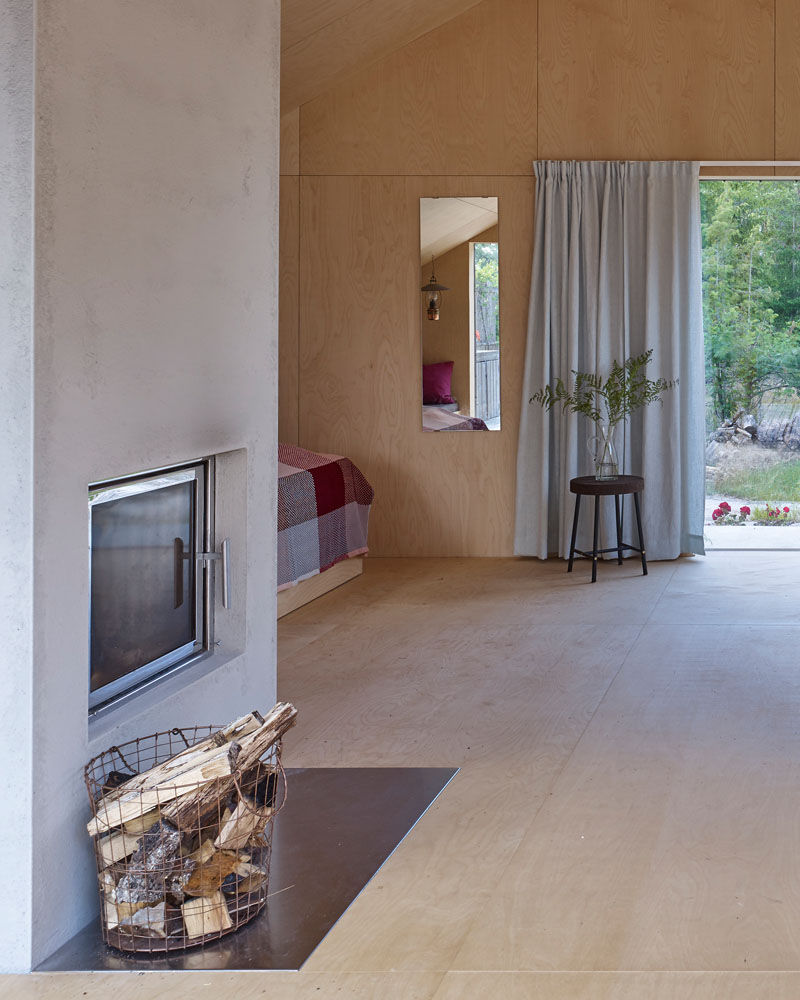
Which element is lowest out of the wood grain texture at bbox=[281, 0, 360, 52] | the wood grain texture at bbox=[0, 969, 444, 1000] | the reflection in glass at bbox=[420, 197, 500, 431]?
the wood grain texture at bbox=[0, 969, 444, 1000]

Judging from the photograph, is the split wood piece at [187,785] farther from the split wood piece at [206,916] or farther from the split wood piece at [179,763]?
the split wood piece at [206,916]

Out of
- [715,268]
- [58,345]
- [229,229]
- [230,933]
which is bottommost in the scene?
[230,933]

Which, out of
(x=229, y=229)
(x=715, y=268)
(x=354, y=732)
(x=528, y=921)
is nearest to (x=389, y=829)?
(x=528, y=921)

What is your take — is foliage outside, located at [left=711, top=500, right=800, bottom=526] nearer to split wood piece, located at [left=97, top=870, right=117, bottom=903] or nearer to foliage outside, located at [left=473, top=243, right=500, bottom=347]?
foliage outside, located at [left=473, top=243, right=500, bottom=347]

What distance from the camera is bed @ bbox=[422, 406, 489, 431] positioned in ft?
21.0

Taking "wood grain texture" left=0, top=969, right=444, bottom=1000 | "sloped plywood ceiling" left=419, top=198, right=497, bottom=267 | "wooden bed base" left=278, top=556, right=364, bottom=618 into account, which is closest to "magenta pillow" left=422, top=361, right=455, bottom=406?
"sloped plywood ceiling" left=419, top=198, right=497, bottom=267

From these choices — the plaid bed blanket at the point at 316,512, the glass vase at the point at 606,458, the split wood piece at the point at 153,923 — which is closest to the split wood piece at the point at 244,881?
the split wood piece at the point at 153,923

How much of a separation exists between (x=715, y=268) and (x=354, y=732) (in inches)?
161

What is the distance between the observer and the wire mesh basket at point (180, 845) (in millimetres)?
2117

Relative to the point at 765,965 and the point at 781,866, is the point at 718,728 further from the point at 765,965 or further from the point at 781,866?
the point at 765,965

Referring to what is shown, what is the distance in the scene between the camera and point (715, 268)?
6.45m

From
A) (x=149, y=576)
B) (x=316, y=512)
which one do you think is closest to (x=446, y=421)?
(x=316, y=512)

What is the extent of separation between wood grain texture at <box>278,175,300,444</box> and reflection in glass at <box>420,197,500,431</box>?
2.33 feet

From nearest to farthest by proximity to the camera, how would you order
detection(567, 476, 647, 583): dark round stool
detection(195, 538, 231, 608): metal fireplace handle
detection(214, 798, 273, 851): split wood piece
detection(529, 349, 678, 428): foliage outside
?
detection(214, 798, 273, 851): split wood piece
detection(195, 538, 231, 608): metal fireplace handle
detection(567, 476, 647, 583): dark round stool
detection(529, 349, 678, 428): foliage outside
